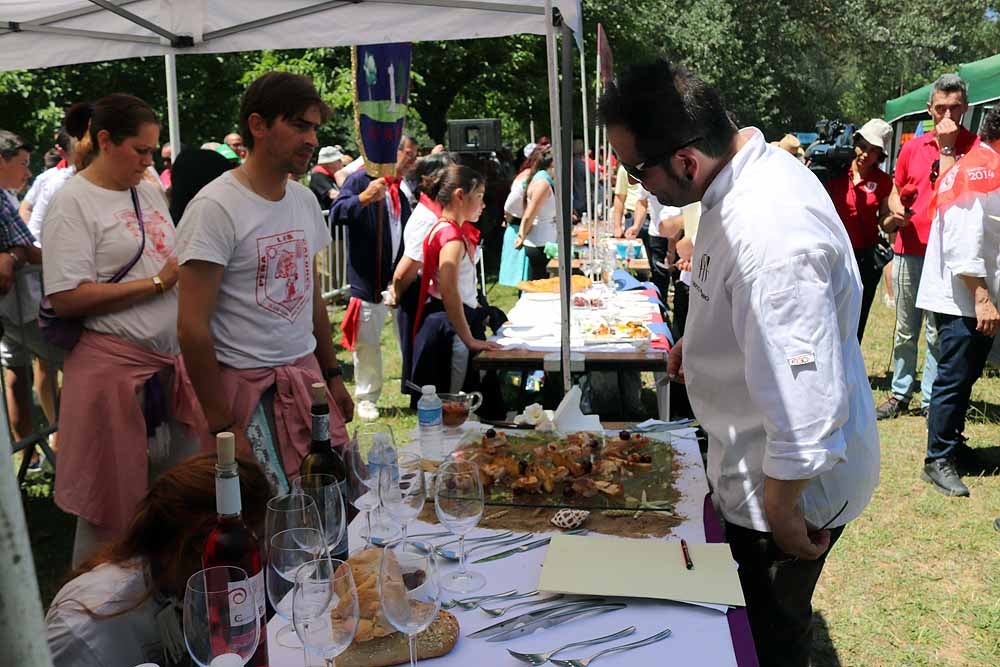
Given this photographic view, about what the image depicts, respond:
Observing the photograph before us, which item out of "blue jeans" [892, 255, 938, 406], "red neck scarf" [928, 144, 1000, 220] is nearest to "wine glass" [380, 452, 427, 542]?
"red neck scarf" [928, 144, 1000, 220]

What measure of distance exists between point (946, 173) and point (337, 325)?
597 cm

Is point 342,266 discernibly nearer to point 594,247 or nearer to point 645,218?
point 645,218

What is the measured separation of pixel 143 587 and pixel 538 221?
7.24m

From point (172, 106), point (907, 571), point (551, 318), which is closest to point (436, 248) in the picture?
point (551, 318)

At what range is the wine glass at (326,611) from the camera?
1.25 m

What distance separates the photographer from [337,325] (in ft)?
28.7

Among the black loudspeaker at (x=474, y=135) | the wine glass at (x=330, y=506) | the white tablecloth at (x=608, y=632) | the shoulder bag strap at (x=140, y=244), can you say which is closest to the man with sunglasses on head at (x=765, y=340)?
the white tablecloth at (x=608, y=632)

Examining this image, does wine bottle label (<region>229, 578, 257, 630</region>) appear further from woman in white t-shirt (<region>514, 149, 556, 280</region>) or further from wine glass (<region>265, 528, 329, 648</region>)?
woman in white t-shirt (<region>514, 149, 556, 280</region>)

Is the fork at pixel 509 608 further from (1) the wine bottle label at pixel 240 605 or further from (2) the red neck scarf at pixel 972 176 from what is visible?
(2) the red neck scarf at pixel 972 176

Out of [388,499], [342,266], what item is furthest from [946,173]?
[342,266]

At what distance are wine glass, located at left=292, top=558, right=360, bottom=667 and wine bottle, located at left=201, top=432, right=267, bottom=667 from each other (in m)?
0.10

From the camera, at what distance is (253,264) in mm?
2545

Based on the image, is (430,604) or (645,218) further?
(645,218)

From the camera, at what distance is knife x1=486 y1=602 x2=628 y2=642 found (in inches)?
59.9
